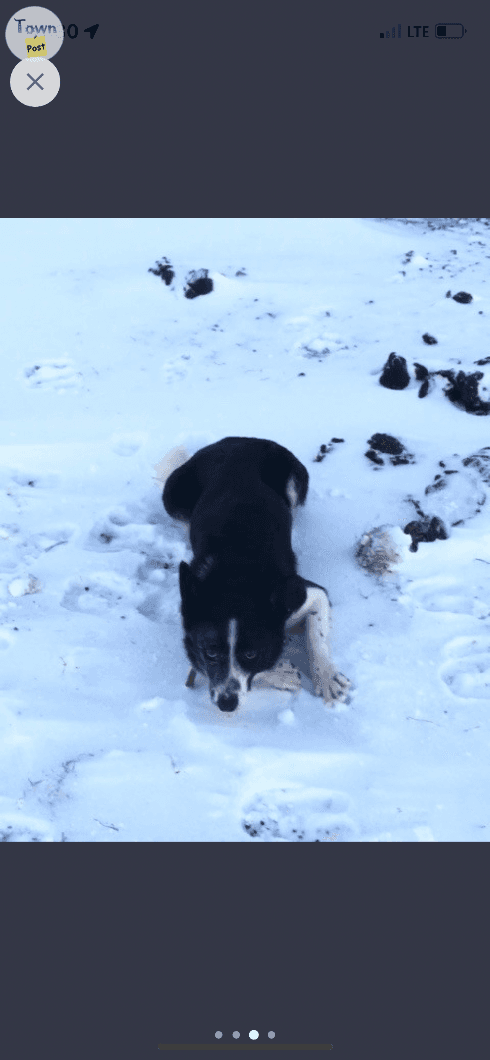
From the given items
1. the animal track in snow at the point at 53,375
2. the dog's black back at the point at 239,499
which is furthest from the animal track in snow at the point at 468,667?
the animal track in snow at the point at 53,375

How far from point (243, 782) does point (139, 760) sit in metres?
0.56

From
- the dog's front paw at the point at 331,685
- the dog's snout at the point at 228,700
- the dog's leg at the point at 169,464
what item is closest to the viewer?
the dog's snout at the point at 228,700

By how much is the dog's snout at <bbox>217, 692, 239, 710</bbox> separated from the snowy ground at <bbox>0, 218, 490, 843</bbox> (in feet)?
0.59

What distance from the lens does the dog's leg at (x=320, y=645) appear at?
3.73 metres

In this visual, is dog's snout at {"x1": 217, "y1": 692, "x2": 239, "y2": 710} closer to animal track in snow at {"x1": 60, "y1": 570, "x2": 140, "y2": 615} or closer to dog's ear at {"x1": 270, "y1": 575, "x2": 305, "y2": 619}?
dog's ear at {"x1": 270, "y1": 575, "x2": 305, "y2": 619}

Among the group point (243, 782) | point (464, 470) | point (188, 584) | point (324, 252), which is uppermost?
point (324, 252)

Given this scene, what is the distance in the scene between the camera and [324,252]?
8.21m

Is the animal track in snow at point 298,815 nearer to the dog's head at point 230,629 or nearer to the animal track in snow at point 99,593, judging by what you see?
the dog's head at point 230,629

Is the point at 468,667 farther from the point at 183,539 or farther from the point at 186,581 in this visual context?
the point at 183,539

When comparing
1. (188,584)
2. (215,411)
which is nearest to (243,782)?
(188,584)

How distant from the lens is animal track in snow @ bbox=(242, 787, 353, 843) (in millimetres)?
3209

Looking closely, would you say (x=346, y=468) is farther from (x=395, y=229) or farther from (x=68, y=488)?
(x=395, y=229)

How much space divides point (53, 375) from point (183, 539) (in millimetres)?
2780

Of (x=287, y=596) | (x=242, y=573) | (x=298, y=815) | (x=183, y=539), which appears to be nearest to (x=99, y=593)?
(x=183, y=539)
